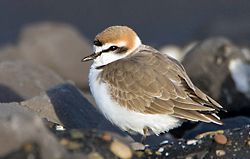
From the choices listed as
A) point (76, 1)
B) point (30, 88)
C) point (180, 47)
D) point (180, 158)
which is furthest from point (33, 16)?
point (180, 158)

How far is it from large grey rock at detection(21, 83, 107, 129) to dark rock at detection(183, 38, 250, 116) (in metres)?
2.96

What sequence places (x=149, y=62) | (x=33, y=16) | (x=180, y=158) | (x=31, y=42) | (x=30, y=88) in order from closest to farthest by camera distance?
(x=180, y=158), (x=149, y=62), (x=30, y=88), (x=31, y=42), (x=33, y=16)

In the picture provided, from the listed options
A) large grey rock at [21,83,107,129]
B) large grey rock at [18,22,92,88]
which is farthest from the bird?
large grey rock at [18,22,92,88]

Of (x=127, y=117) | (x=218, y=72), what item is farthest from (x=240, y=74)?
(x=127, y=117)

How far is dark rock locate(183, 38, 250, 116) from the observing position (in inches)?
513

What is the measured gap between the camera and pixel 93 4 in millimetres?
21141

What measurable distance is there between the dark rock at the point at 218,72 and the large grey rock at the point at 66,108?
9.72 feet

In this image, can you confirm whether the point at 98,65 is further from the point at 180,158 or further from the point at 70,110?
the point at 180,158

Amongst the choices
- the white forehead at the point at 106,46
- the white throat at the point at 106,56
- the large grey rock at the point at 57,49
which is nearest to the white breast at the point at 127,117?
the white throat at the point at 106,56

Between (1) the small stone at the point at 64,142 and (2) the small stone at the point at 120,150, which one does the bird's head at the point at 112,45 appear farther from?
(1) the small stone at the point at 64,142

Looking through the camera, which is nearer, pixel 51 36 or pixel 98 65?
pixel 98 65

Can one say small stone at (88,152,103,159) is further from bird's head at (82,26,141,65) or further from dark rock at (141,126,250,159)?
bird's head at (82,26,141,65)

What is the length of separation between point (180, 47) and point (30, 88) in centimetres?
617

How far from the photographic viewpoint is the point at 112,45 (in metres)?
9.55
